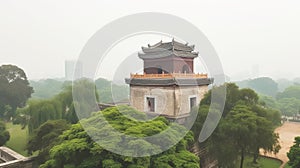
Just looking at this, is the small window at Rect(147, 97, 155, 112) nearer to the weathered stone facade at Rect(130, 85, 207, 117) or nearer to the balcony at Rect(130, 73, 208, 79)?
the weathered stone facade at Rect(130, 85, 207, 117)

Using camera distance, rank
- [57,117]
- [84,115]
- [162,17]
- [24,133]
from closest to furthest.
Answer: [162,17] < [84,115] < [57,117] < [24,133]

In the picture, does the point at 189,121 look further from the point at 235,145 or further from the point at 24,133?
the point at 24,133

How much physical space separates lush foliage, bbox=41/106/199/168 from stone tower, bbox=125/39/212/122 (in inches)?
154

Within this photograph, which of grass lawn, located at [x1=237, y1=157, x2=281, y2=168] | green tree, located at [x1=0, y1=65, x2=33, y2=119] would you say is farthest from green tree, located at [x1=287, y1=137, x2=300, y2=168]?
green tree, located at [x1=0, y1=65, x2=33, y2=119]

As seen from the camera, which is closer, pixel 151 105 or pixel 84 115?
pixel 151 105

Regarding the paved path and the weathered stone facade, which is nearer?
the weathered stone facade

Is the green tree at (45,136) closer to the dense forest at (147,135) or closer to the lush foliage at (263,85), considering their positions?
the dense forest at (147,135)

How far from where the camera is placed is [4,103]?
26.5 meters

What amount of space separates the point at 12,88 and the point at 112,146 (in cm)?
2536

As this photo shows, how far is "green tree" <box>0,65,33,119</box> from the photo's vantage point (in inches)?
1040

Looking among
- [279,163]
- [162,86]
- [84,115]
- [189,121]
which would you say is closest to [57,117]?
[84,115]

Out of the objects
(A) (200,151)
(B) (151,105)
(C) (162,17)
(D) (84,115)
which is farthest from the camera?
(D) (84,115)

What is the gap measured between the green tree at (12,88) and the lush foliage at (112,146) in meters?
22.5

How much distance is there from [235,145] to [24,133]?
19.2 meters
